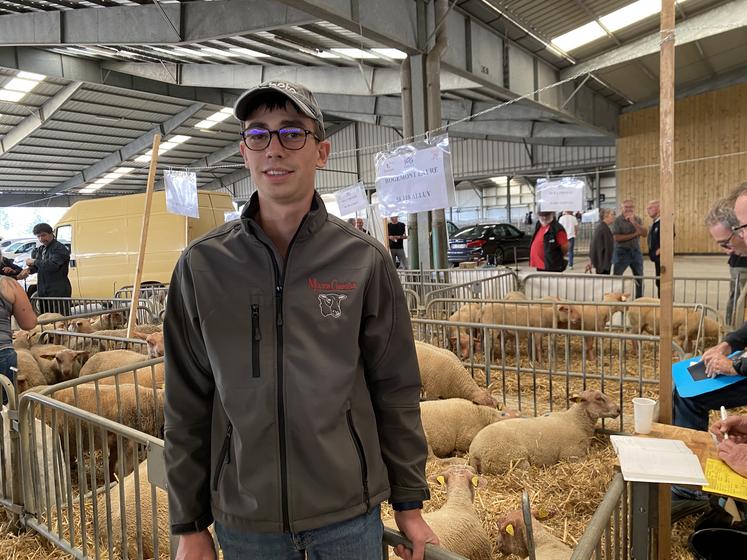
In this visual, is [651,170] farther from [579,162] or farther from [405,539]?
[405,539]

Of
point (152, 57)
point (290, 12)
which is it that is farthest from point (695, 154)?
point (152, 57)

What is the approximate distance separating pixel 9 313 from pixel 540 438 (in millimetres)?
4315

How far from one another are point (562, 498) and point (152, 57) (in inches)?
659

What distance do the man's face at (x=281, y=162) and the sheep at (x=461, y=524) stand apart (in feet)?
6.00

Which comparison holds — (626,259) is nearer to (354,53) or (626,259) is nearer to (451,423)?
(451,423)

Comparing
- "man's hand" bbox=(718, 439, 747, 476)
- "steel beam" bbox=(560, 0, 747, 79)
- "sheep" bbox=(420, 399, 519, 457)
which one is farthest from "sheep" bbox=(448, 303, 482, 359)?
"steel beam" bbox=(560, 0, 747, 79)

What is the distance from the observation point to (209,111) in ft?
73.6

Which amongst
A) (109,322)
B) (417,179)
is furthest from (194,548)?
(109,322)

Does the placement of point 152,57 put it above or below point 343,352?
above

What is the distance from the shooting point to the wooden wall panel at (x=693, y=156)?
57.4ft

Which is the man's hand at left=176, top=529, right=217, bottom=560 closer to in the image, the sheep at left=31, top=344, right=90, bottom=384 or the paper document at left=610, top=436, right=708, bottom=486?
the paper document at left=610, top=436, right=708, bottom=486

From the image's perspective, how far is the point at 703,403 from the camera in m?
3.10

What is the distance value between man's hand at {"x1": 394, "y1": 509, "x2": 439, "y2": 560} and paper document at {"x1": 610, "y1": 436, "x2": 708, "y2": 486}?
838 mm

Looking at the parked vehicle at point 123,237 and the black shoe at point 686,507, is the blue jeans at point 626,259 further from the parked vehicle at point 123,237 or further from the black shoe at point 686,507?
the parked vehicle at point 123,237
